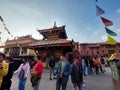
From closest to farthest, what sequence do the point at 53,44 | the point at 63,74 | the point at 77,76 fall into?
1. the point at 63,74
2. the point at 77,76
3. the point at 53,44

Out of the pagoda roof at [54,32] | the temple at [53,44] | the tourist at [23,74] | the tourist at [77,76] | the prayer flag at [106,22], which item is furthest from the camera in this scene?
the pagoda roof at [54,32]

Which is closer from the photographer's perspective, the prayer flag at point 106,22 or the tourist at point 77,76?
the tourist at point 77,76

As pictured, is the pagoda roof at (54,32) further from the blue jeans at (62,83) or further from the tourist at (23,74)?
the blue jeans at (62,83)

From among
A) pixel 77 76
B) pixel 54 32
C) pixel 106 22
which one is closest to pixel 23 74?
pixel 77 76

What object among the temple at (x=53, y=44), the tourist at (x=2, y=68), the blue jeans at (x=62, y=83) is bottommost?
the blue jeans at (x=62, y=83)

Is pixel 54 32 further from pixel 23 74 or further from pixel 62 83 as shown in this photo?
pixel 62 83

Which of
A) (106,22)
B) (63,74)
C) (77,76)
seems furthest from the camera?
(106,22)

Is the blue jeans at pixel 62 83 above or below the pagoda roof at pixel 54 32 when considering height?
below

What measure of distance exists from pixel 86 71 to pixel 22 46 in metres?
32.7

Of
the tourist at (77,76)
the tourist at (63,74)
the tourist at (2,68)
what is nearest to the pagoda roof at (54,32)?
the tourist at (77,76)

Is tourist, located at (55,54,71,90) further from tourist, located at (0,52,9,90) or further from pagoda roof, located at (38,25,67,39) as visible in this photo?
pagoda roof, located at (38,25,67,39)

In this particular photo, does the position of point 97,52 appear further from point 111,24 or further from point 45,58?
point 111,24

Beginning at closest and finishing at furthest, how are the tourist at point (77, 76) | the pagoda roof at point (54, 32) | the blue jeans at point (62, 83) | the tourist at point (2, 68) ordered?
the tourist at point (2, 68)
the blue jeans at point (62, 83)
the tourist at point (77, 76)
the pagoda roof at point (54, 32)

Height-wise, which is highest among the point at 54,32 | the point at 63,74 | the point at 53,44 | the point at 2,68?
the point at 54,32
